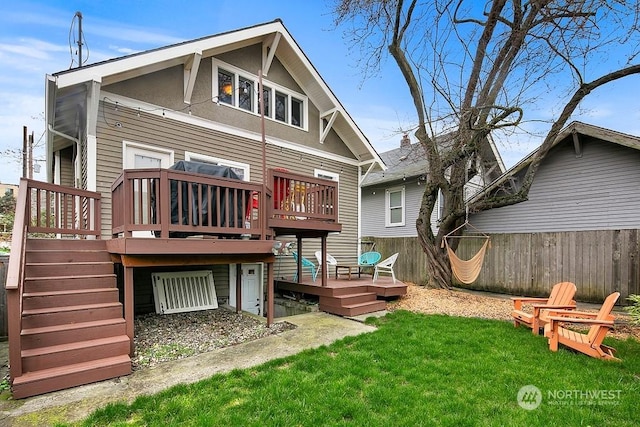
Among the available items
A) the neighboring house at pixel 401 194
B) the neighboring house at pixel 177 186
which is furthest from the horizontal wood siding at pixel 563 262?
the neighboring house at pixel 177 186

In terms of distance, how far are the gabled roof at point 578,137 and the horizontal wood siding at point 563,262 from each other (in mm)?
1754

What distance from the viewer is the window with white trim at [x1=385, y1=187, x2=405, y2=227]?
13.5m

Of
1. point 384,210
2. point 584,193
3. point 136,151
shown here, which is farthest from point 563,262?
point 136,151

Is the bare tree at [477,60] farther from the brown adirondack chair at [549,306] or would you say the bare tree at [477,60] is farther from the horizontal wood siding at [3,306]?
the horizontal wood siding at [3,306]

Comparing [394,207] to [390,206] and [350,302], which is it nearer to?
[390,206]

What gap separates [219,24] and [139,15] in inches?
99.0

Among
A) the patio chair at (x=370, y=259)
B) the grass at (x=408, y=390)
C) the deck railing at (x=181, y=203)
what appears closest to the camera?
the grass at (x=408, y=390)

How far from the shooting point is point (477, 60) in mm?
8391

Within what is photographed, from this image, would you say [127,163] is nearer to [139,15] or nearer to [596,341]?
[139,15]

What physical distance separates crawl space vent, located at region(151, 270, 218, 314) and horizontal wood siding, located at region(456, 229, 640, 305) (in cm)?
792

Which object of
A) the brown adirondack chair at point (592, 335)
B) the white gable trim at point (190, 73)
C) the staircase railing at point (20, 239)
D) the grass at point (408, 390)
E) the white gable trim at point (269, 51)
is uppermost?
the white gable trim at point (269, 51)

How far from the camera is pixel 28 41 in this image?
1055 cm

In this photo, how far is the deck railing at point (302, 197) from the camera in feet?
20.1

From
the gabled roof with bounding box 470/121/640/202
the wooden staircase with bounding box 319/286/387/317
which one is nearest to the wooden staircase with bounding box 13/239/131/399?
the wooden staircase with bounding box 319/286/387/317
